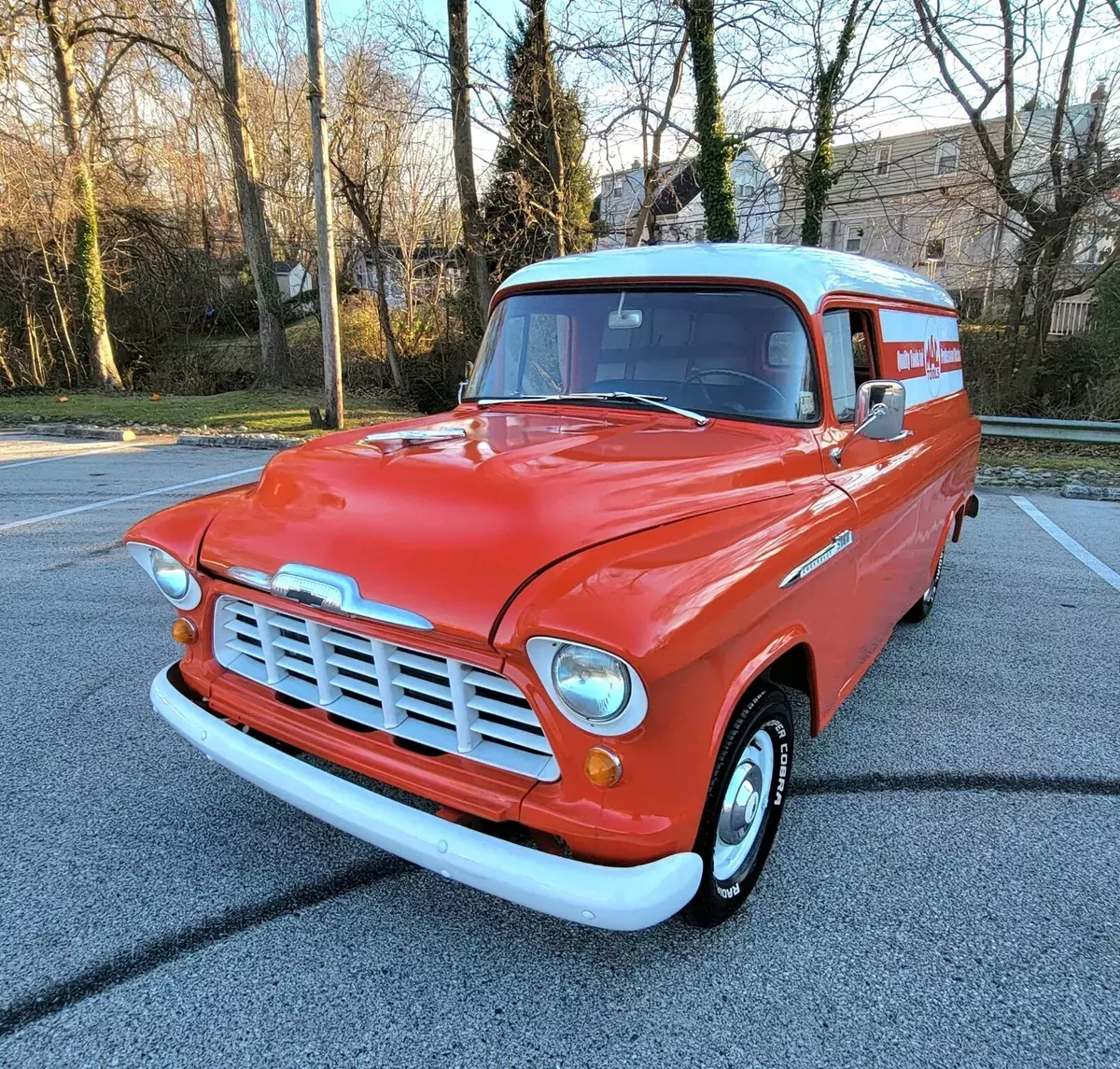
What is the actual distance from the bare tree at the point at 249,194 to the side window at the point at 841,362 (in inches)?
646

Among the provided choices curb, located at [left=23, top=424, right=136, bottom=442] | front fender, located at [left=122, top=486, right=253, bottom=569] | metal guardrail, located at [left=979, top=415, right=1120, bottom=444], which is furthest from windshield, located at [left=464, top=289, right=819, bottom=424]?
curb, located at [left=23, top=424, right=136, bottom=442]

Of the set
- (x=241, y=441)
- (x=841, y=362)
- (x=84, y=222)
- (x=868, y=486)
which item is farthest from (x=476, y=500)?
(x=84, y=222)

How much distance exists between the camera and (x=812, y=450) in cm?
291

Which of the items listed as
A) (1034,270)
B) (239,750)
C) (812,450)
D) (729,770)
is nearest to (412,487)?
(239,750)

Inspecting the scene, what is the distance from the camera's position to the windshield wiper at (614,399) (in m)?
3.05

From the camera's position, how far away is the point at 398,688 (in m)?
2.18

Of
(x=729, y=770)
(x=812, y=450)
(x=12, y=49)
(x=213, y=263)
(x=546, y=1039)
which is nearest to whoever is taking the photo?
(x=546, y=1039)

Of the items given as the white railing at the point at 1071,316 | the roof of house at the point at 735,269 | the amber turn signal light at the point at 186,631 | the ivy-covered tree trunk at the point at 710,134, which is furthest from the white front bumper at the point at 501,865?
the white railing at the point at 1071,316

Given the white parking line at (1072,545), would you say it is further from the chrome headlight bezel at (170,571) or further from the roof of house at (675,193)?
the roof of house at (675,193)

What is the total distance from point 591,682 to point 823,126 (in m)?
15.8

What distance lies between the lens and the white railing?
13859 mm

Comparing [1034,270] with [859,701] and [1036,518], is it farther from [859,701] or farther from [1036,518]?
[859,701]

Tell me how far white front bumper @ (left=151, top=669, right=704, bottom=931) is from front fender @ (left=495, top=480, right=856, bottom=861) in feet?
0.29

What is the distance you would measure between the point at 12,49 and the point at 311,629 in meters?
19.9
